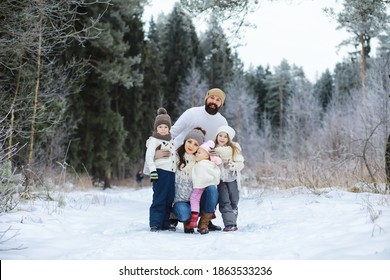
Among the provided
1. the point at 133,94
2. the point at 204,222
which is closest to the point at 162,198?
the point at 204,222

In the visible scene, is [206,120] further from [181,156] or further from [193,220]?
[193,220]

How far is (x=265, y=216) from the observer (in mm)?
5520

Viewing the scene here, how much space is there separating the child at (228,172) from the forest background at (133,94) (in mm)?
2087

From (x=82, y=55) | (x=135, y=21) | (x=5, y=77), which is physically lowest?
(x=5, y=77)

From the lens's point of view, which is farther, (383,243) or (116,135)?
(116,135)

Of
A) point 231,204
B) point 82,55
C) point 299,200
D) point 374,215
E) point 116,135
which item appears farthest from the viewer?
point 116,135

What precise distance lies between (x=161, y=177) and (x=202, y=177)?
51cm

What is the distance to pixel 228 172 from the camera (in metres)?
4.70

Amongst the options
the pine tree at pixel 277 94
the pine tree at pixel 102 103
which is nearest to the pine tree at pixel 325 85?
the pine tree at pixel 277 94

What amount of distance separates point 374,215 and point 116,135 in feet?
53.8

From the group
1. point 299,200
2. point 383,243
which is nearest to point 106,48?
point 299,200

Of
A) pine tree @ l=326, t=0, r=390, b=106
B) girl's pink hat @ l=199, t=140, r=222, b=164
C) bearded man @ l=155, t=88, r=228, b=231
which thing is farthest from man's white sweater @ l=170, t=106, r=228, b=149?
pine tree @ l=326, t=0, r=390, b=106
